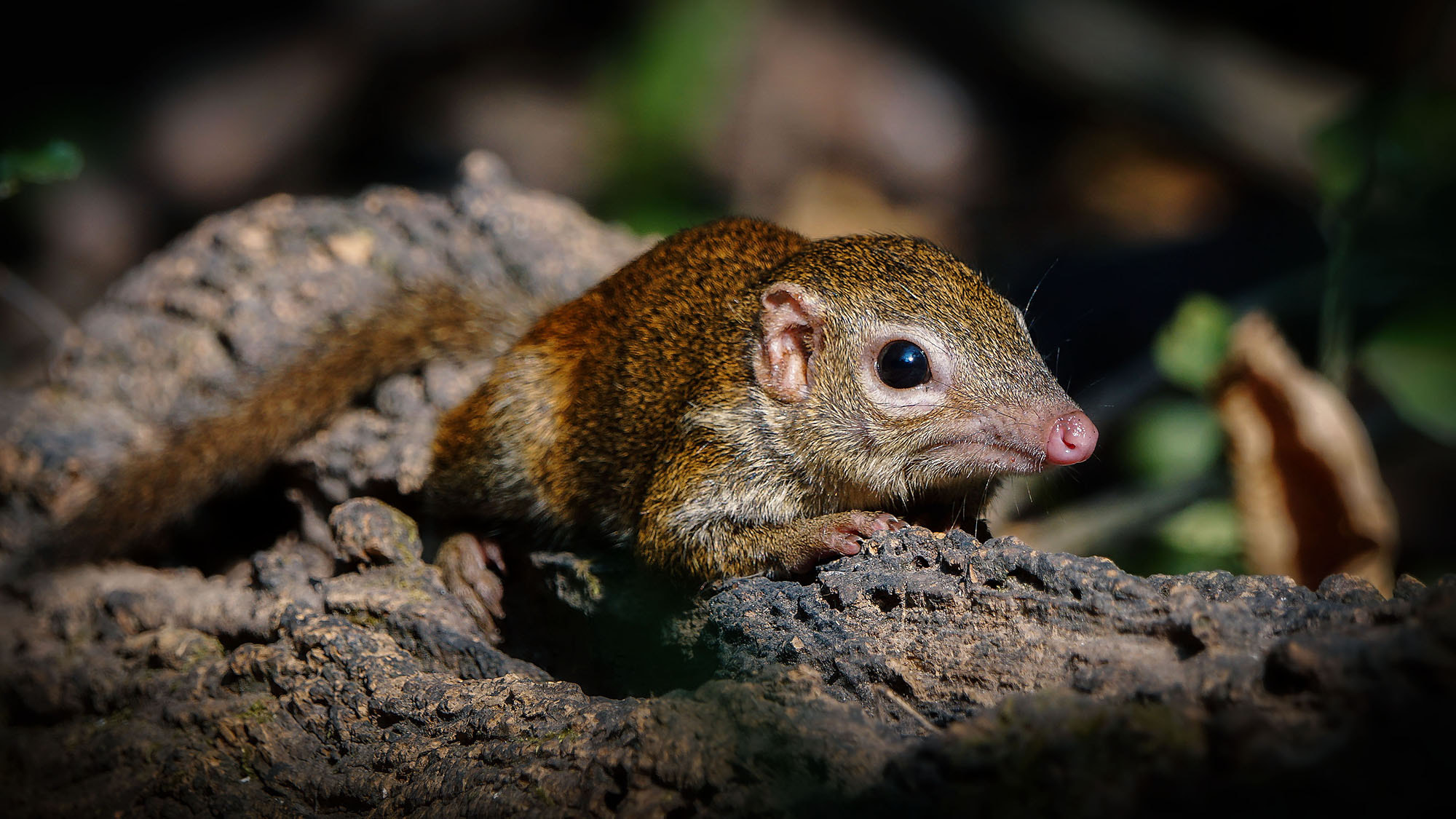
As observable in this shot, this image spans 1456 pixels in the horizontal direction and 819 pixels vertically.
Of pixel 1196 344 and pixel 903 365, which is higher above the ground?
pixel 1196 344

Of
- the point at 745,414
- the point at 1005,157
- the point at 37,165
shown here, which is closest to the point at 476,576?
the point at 745,414

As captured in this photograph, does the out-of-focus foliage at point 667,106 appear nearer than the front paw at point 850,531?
No

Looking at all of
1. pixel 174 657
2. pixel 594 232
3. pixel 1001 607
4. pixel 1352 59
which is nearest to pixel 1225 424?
pixel 1001 607

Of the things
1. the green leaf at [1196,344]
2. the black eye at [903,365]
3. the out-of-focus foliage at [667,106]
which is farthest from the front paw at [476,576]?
the out-of-focus foliage at [667,106]

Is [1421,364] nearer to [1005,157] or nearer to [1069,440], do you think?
[1069,440]

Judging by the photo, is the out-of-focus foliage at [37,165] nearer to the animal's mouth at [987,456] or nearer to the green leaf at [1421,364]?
the animal's mouth at [987,456]

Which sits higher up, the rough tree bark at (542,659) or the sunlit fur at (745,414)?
the sunlit fur at (745,414)
